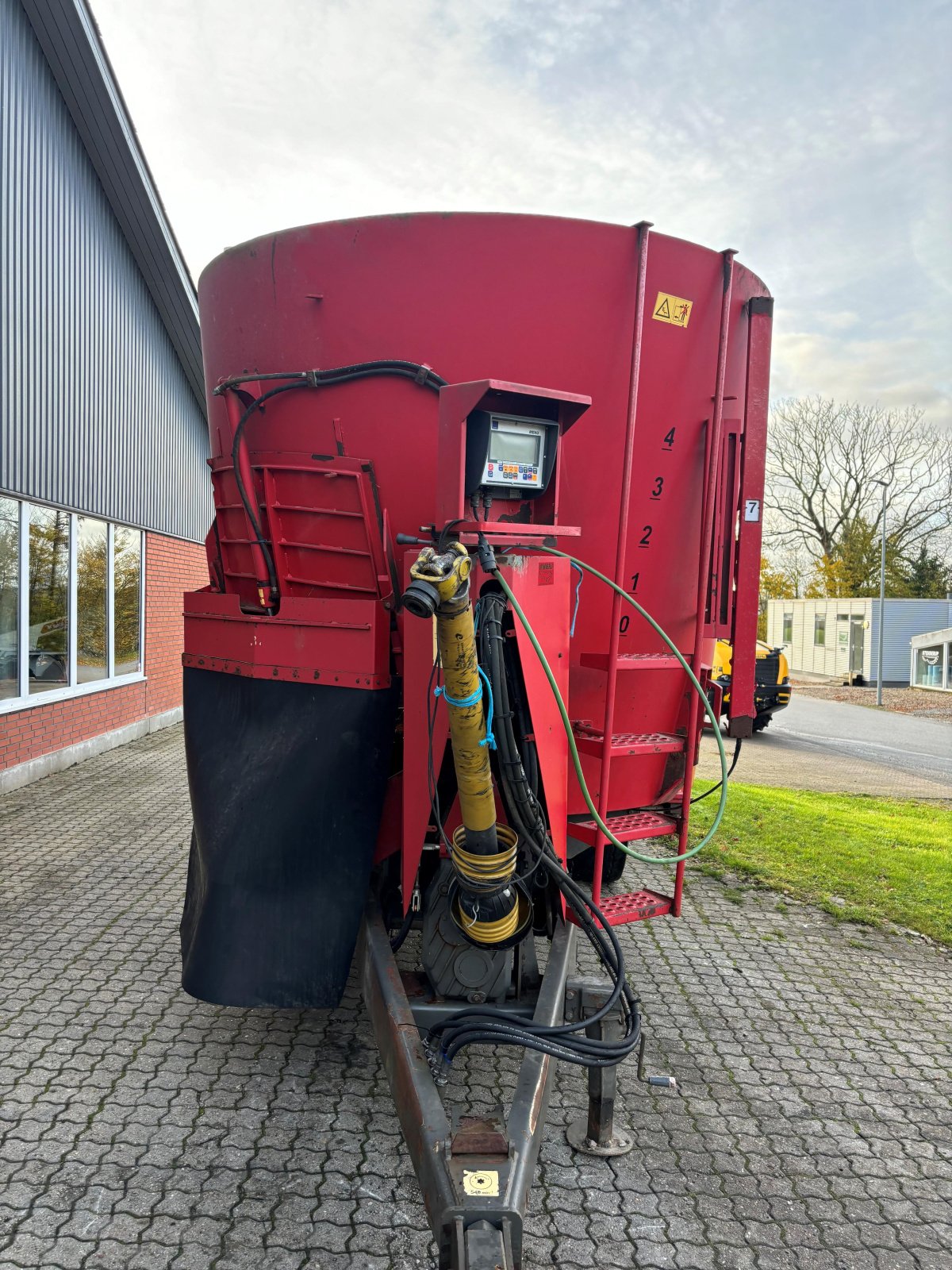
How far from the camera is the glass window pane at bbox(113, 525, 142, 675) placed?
11.8 metres

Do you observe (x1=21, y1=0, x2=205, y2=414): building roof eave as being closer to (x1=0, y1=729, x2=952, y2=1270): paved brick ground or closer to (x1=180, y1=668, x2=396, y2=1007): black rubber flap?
(x1=0, y1=729, x2=952, y2=1270): paved brick ground

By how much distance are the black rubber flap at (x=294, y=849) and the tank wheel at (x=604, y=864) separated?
154cm

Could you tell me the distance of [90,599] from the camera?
421 inches

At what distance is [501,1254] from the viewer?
1.90 m

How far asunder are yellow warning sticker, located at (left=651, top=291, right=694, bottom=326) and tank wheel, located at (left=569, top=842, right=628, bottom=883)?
97.1 inches

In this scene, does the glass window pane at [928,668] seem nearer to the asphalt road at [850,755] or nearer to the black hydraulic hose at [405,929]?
the asphalt road at [850,755]

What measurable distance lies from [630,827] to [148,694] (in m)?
10.6

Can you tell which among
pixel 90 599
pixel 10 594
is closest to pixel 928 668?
pixel 90 599

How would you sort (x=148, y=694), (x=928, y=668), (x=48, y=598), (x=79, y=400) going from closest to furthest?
1. (x=48, y=598)
2. (x=79, y=400)
3. (x=148, y=694)
4. (x=928, y=668)

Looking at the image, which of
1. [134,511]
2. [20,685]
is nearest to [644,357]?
[20,685]

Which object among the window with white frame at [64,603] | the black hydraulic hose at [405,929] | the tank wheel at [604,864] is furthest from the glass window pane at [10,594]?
the black hydraulic hose at [405,929]

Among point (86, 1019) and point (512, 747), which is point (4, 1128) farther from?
point (512, 747)

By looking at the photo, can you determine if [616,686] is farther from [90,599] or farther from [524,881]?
[90,599]

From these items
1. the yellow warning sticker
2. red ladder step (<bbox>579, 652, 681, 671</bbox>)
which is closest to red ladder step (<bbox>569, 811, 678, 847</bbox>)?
red ladder step (<bbox>579, 652, 681, 671</bbox>)
